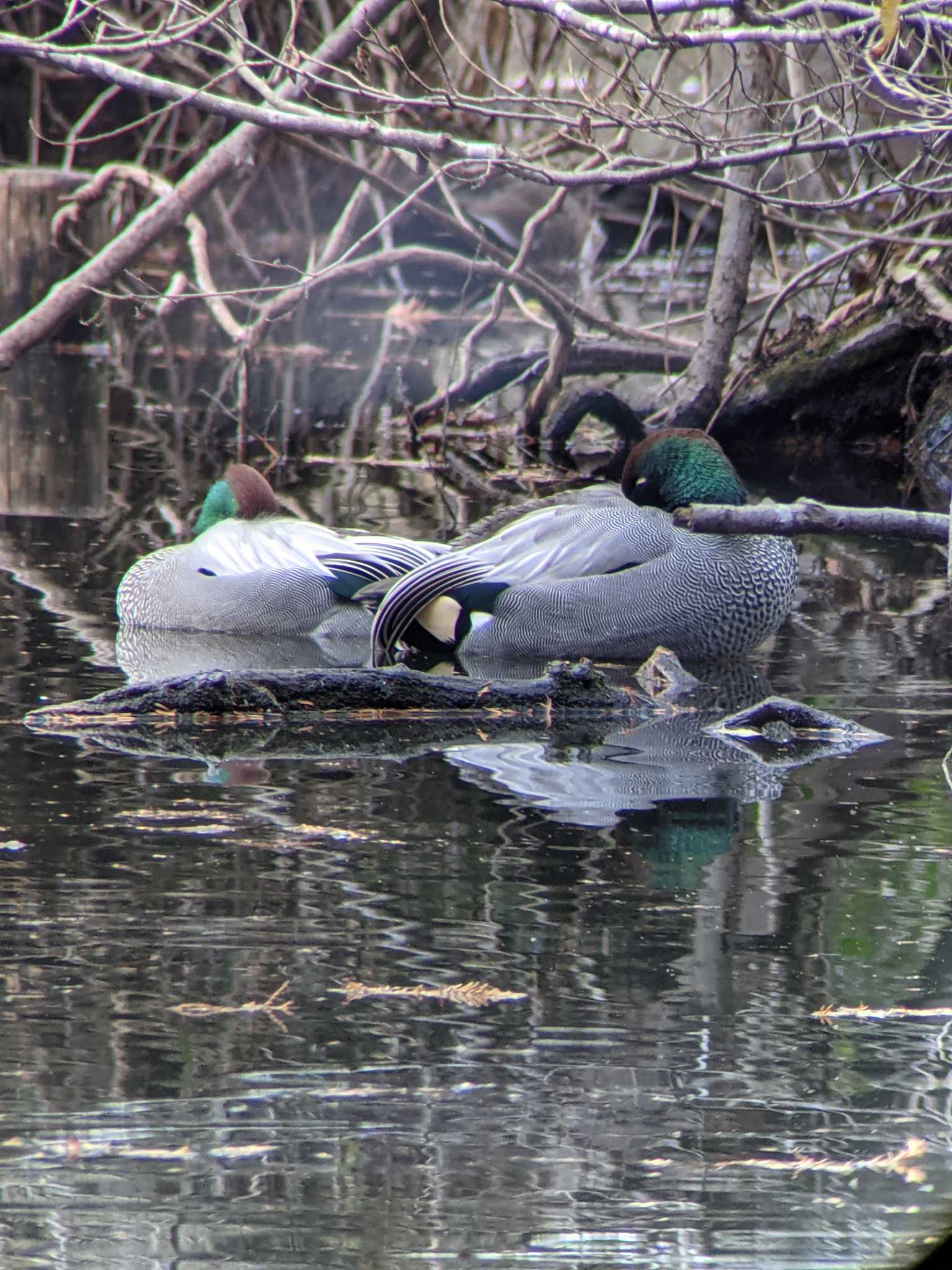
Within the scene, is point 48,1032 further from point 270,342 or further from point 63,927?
point 270,342

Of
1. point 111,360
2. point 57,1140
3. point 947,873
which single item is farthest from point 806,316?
point 57,1140

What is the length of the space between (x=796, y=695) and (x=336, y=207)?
17225 millimetres

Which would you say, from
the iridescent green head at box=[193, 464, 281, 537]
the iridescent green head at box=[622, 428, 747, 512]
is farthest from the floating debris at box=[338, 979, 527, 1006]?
the iridescent green head at box=[193, 464, 281, 537]

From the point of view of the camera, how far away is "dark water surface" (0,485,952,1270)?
274 cm

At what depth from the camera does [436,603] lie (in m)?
7.14

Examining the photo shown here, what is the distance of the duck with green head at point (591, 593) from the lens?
7.06 metres

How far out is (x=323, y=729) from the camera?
5.80 meters

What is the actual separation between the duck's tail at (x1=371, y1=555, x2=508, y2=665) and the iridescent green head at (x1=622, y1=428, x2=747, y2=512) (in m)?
0.92

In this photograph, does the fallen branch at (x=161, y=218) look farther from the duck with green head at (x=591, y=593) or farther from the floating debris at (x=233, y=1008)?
the floating debris at (x=233, y=1008)

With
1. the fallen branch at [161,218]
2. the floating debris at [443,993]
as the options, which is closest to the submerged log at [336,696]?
the floating debris at [443,993]

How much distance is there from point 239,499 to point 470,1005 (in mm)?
4671

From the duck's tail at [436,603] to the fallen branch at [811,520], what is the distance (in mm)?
1145

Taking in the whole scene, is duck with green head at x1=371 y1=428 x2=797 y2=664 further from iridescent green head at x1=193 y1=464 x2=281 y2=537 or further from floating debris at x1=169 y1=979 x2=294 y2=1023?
floating debris at x1=169 y1=979 x2=294 y2=1023

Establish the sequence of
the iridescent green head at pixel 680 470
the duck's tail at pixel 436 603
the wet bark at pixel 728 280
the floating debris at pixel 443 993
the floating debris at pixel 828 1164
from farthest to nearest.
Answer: the wet bark at pixel 728 280 < the iridescent green head at pixel 680 470 < the duck's tail at pixel 436 603 < the floating debris at pixel 443 993 < the floating debris at pixel 828 1164
